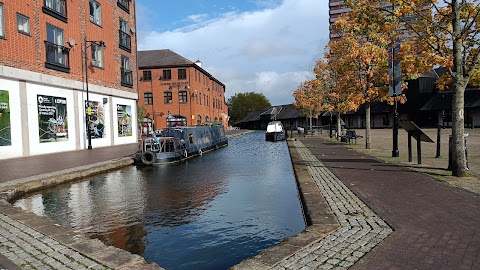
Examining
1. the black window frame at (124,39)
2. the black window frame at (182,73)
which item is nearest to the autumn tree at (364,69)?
the black window frame at (124,39)

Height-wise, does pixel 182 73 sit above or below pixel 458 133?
above

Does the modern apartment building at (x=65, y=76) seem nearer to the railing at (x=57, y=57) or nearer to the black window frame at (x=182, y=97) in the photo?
→ the railing at (x=57, y=57)

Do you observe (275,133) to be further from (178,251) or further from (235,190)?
(178,251)

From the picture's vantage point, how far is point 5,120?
1691cm

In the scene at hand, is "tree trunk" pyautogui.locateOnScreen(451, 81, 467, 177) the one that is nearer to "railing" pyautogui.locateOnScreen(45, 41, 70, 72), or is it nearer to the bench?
the bench

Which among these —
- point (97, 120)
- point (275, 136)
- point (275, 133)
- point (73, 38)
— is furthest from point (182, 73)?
point (73, 38)

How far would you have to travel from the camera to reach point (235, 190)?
385 inches

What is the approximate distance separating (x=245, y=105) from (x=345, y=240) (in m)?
109

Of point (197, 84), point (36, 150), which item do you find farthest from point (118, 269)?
point (197, 84)

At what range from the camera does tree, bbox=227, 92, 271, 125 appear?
112438 millimetres

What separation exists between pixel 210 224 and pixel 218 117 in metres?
65.7

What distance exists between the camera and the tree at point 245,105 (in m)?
112

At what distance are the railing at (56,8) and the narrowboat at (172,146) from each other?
29.4ft

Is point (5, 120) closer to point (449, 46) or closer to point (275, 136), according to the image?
point (449, 46)
